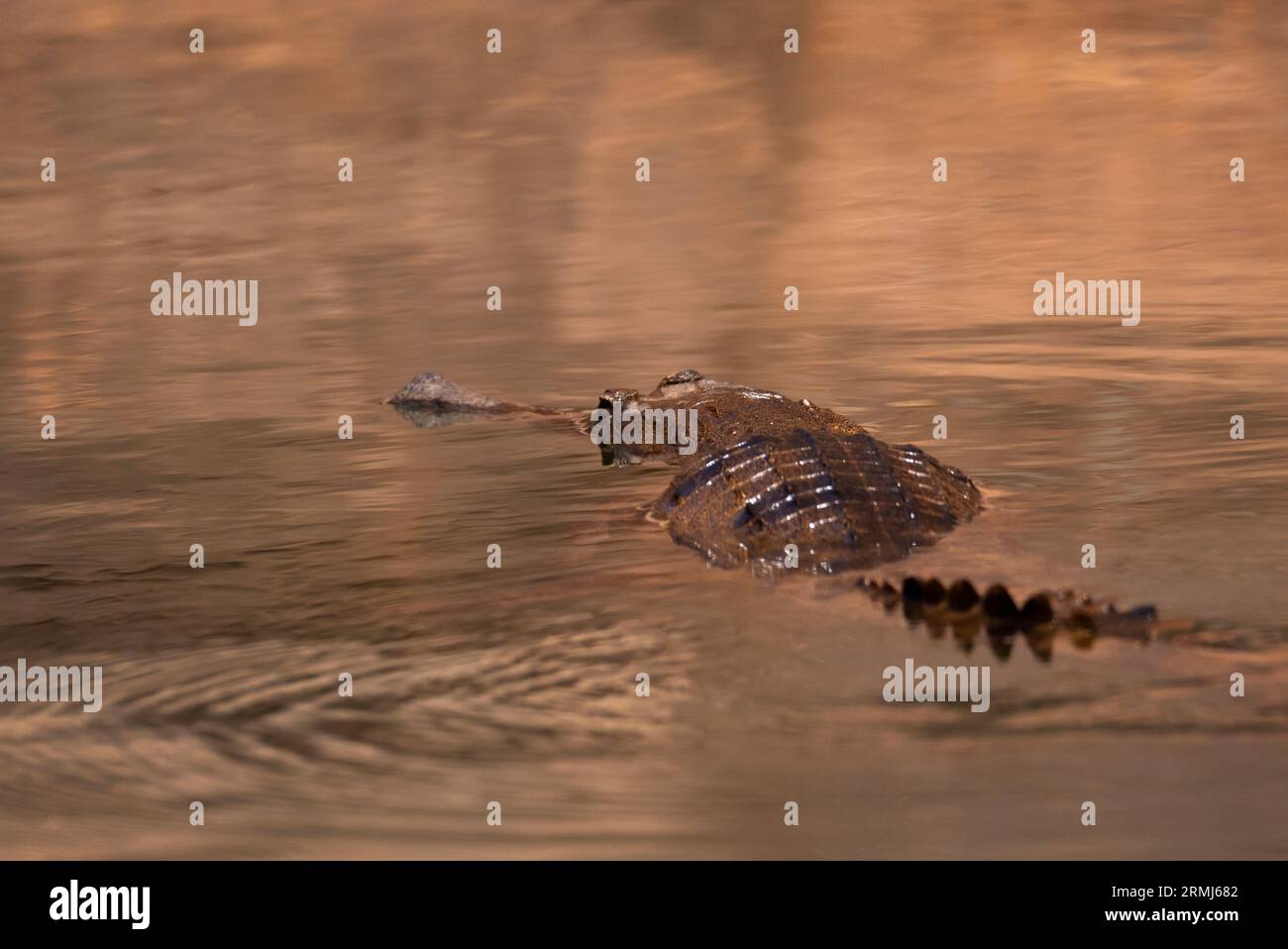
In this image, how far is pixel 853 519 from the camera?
694cm

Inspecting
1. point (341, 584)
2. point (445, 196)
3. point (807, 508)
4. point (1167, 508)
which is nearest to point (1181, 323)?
point (1167, 508)

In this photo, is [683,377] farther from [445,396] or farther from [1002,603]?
[1002,603]

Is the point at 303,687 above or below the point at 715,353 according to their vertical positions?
below

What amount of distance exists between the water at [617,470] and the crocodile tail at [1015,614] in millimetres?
106

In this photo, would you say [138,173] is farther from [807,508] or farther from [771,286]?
[807,508]

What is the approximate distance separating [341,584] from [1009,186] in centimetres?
1434

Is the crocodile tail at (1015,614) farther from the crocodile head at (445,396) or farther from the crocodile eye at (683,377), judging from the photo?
the crocodile head at (445,396)

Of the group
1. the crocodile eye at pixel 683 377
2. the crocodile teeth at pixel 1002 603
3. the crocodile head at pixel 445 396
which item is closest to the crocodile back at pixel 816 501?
the crocodile teeth at pixel 1002 603

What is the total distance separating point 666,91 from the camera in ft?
85.7

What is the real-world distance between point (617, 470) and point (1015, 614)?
365 cm

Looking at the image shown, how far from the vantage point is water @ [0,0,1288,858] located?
4652 mm

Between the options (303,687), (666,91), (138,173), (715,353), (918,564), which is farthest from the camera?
(666,91)

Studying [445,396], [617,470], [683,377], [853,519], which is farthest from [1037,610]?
[445,396]

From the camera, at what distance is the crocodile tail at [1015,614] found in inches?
220
